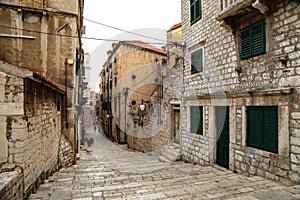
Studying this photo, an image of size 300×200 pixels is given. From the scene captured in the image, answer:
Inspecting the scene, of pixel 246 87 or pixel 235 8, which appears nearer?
pixel 235 8

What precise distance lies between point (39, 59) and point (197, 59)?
7.43m

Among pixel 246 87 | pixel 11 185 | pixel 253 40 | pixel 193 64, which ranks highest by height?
pixel 253 40

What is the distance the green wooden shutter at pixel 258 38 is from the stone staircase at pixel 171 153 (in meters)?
6.14

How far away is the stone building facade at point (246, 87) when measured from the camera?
518 centimetres

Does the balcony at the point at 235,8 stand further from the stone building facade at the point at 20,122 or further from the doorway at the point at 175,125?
the stone building facade at the point at 20,122

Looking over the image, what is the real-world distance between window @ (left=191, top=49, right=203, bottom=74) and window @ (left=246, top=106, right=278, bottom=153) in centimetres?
325

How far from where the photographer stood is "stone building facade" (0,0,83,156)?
933 centimetres

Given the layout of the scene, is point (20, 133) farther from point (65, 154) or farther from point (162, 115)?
point (162, 115)

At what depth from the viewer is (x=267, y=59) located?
5.79 m

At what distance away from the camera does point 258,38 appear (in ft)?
20.1

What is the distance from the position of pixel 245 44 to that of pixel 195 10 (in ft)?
12.5

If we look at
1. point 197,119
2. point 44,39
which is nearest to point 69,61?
point 44,39

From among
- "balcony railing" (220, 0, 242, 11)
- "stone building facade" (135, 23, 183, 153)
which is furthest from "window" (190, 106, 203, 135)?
"balcony railing" (220, 0, 242, 11)

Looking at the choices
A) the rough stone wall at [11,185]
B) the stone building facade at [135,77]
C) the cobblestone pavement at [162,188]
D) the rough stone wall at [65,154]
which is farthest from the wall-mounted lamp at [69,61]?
the stone building facade at [135,77]
